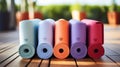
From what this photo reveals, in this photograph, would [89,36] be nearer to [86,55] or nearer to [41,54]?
[86,55]

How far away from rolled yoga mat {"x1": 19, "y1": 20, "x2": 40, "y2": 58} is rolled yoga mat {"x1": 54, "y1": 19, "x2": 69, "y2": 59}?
22 centimetres

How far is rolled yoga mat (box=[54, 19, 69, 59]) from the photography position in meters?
A: 2.81

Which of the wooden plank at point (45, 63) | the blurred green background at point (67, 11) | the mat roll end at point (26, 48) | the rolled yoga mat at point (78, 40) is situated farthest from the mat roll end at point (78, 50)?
the blurred green background at point (67, 11)

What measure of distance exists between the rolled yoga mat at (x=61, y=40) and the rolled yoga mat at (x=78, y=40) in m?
0.06

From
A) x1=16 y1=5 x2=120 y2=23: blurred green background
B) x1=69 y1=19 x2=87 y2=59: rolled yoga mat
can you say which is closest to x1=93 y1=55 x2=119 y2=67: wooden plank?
x1=69 y1=19 x2=87 y2=59: rolled yoga mat

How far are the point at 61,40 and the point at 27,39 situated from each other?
0.32m

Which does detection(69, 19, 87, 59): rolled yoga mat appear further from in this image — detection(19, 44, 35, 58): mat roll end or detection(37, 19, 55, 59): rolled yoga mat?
detection(19, 44, 35, 58): mat roll end

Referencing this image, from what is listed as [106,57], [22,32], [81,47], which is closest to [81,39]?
[81,47]

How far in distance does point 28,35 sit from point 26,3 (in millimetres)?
7918

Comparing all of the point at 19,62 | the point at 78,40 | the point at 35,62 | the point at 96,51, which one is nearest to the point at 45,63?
the point at 35,62

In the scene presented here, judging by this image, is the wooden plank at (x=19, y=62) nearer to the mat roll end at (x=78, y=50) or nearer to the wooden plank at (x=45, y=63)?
the wooden plank at (x=45, y=63)

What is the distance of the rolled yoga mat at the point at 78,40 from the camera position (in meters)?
2.82

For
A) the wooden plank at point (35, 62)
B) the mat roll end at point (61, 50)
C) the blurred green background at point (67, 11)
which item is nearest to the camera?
the wooden plank at point (35, 62)

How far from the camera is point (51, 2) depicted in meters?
13.7
